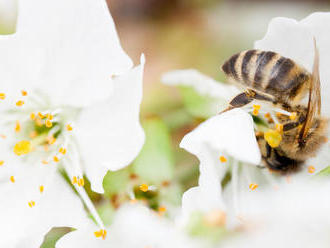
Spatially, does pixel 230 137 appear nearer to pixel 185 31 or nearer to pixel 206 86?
pixel 206 86

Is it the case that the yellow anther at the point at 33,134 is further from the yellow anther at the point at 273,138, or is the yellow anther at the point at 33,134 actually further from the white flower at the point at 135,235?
the yellow anther at the point at 273,138

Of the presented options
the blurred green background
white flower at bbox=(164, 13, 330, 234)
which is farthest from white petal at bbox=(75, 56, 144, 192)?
the blurred green background

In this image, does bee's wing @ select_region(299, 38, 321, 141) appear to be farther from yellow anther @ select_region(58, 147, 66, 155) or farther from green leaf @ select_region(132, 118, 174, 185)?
yellow anther @ select_region(58, 147, 66, 155)

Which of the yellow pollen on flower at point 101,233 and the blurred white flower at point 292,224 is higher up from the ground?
the blurred white flower at point 292,224

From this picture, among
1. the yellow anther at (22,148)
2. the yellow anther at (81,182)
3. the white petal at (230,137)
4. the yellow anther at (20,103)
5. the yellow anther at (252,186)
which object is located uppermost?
the white petal at (230,137)

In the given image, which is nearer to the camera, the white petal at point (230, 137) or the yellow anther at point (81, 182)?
the white petal at point (230, 137)

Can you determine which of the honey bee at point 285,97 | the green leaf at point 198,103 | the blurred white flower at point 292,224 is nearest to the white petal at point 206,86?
the green leaf at point 198,103

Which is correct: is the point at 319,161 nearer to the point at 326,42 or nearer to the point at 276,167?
the point at 276,167

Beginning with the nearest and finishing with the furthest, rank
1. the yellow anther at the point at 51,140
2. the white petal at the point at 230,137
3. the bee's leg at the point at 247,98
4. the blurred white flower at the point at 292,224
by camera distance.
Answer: the blurred white flower at the point at 292,224 < the white petal at the point at 230,137 < the bee's leg at the point at 247,98 < the yellow anther at the point at 51,140

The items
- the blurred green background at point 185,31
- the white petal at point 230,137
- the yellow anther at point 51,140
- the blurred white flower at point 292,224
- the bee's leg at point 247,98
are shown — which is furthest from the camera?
the blurred green background at point 185,31
